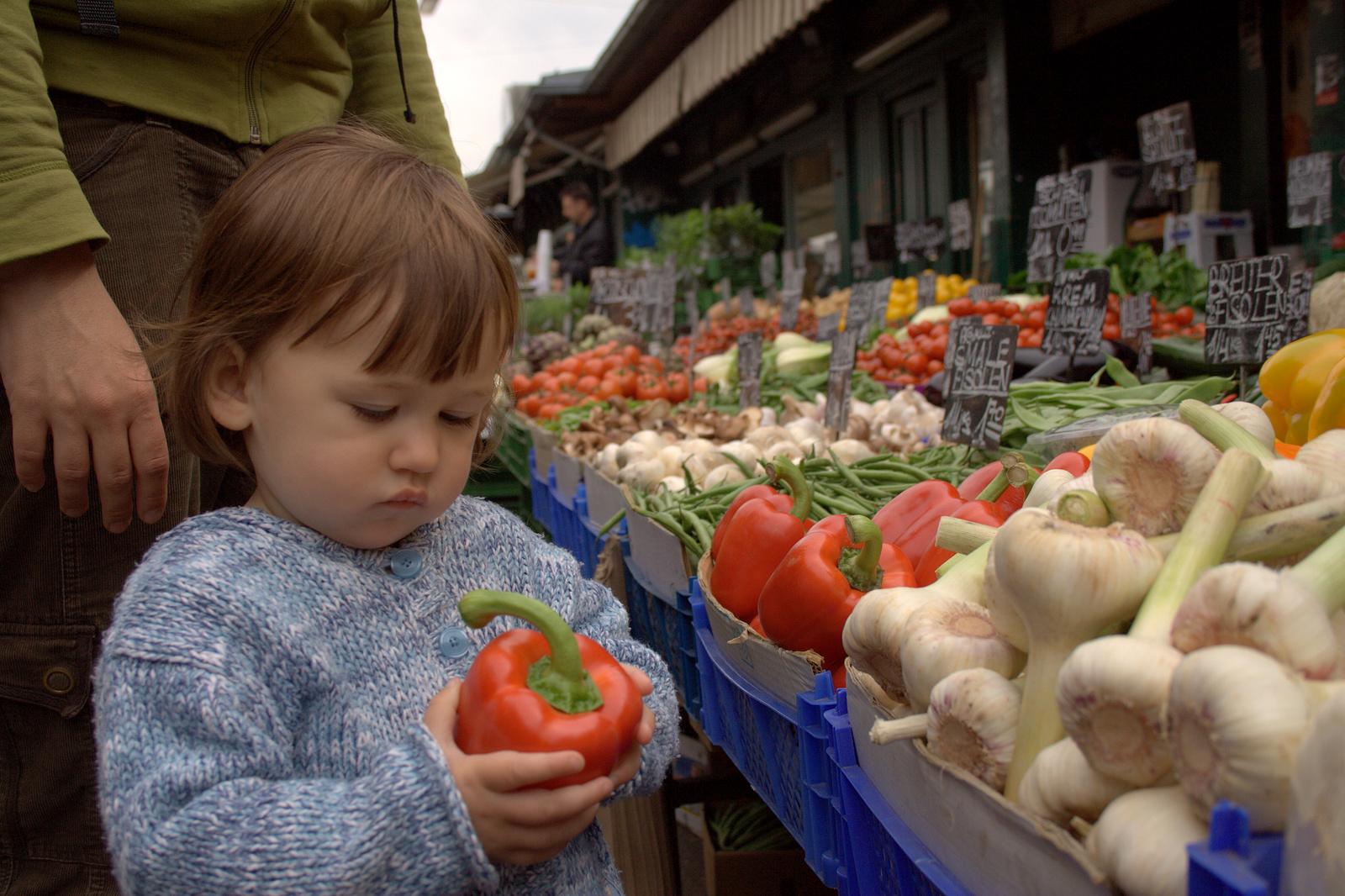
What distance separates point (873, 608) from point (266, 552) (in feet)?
2.49

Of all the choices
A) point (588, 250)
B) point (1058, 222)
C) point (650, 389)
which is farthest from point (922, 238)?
point (588, 250)

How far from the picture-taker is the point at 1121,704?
0.83m

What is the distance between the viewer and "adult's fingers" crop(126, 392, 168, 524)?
4.38 feet

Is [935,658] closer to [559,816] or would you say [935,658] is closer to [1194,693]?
[1194,693]

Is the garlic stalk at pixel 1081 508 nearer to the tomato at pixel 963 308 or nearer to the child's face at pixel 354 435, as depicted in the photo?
the child's face at pixel 354 435

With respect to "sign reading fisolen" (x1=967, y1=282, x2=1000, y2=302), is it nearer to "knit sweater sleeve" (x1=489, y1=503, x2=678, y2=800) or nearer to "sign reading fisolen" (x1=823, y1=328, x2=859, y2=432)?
"sign reading fisolen" (x1=823, y1=328, x2=859, y2=432)

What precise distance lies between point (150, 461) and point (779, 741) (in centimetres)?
107

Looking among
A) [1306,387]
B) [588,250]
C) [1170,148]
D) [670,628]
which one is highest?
[588,250]

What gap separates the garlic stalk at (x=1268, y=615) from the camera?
800 millimetres

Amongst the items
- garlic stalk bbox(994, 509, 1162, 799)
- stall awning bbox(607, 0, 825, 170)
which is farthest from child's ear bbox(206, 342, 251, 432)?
stall awning bbox(607, 0, 825, 170)

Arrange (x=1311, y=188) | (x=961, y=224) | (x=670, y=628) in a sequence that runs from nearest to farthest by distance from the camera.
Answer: (x=670, y=628) < (x=1311, y=188) < (x=961, y=224)

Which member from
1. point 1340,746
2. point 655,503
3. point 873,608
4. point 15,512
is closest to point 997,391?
point 655,503

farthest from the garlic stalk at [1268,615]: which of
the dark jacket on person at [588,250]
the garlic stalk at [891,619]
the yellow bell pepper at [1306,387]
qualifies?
the dark jacket on person at [588,250]

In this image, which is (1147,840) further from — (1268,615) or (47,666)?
(47,666)
